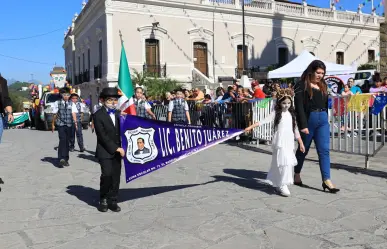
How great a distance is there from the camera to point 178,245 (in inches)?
158

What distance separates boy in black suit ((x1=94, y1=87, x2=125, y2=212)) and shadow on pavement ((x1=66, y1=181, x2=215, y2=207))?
1.69ft

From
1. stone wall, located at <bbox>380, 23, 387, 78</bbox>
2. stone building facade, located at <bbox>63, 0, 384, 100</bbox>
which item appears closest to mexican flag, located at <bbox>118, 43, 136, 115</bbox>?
stone wall, located at <bbox>380, 23, 387, 78</bbox>

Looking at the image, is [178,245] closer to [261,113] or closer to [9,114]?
[9,114]

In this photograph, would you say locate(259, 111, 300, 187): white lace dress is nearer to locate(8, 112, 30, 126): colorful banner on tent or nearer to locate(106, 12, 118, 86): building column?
locate(106, 12, 118, 86): building column

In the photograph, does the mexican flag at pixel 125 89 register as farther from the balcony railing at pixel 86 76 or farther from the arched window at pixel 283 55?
the arched window at pixel 283 55

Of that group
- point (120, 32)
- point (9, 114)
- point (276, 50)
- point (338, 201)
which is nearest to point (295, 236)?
point (338, 201)

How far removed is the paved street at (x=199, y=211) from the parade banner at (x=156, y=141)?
555 millimetres

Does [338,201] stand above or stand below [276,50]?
below

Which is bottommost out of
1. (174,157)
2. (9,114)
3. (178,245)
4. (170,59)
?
(178,245)

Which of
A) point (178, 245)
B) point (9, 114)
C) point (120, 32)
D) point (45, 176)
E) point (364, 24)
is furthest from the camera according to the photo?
point (364, 24)

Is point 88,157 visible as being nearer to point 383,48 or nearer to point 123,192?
point 123,192

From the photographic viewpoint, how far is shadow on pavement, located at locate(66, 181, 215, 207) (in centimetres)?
589

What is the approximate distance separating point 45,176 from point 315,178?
4.78 m

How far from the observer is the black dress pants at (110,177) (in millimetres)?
5172
